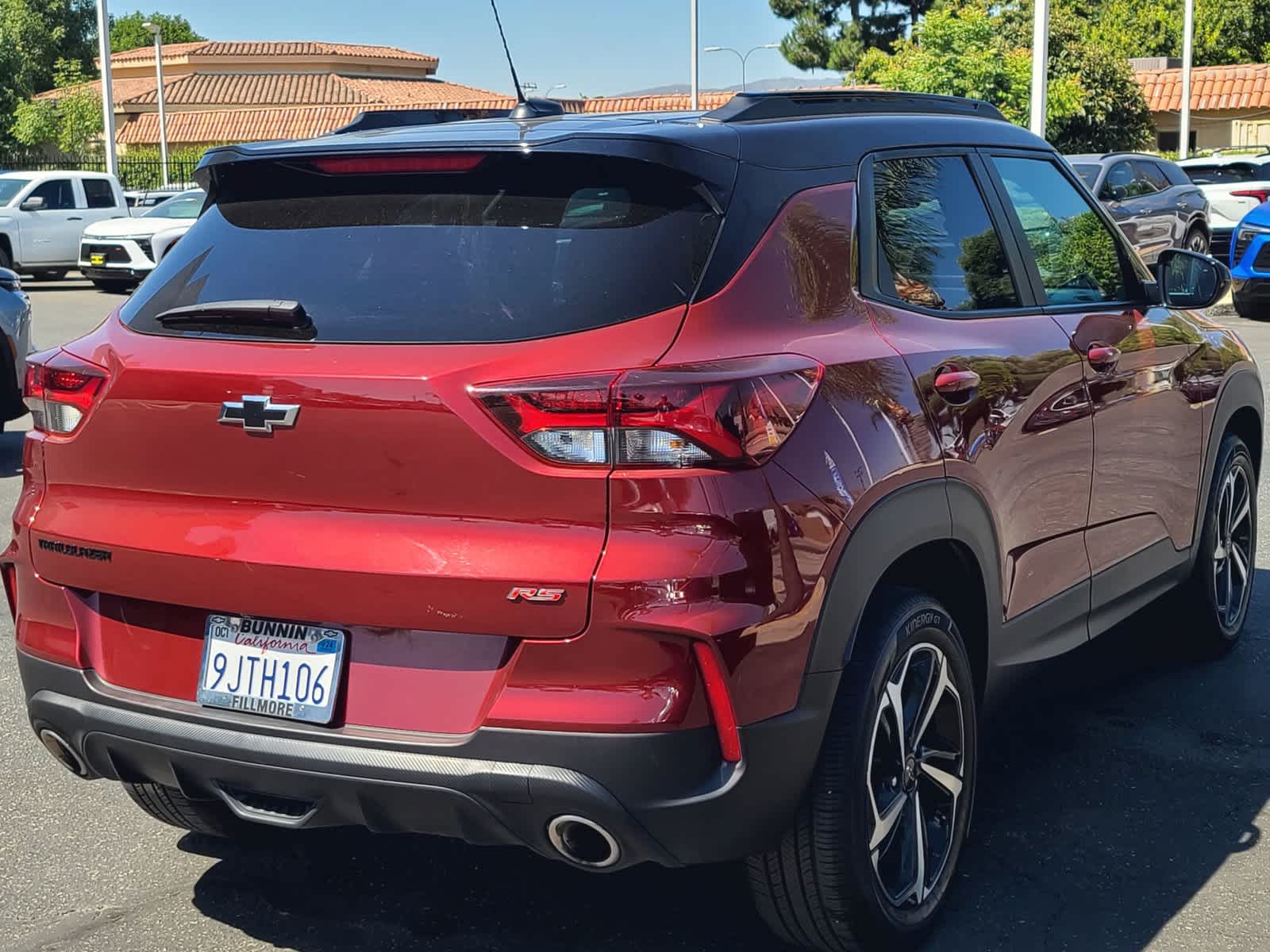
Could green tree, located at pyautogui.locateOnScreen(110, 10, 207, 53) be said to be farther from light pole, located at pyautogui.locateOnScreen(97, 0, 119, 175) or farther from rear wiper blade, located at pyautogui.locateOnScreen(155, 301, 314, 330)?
rear wiper blade, located at pyautogui.locateOnScreen(155, 301, 314, 330)

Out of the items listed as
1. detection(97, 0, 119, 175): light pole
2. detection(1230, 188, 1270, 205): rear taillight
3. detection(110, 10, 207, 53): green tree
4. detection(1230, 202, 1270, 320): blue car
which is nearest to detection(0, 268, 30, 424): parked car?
detection(1230, 202, 1270, 320): blue car

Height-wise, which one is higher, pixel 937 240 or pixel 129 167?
pixel 937 240

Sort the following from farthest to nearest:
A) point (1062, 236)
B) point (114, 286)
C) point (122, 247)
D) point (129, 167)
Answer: point (129, 167) < point (114, 286) < point (122, 247) < point (1062, 236)

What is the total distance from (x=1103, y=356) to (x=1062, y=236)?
1.35 feet

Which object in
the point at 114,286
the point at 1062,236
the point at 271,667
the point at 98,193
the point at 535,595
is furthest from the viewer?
the point at 98,193

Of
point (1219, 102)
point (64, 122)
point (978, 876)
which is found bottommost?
point (1219, 102)

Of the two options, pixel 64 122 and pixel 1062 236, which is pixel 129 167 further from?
pixel 1062 236

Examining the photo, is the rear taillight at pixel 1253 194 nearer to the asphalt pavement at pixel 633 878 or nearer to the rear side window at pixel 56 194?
the rear side window at pixel 56 194

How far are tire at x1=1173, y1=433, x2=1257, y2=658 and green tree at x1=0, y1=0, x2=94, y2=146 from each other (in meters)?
56.7

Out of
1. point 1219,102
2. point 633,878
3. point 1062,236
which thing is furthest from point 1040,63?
point 1219,102

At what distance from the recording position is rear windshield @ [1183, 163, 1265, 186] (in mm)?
24062

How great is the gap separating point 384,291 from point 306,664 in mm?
709

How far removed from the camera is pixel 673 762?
110 inches

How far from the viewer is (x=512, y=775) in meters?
2.80
